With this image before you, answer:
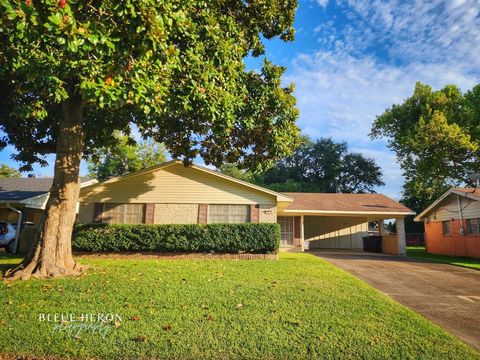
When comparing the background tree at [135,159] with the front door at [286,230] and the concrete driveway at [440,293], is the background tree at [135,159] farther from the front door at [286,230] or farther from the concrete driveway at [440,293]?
the concrete driveway at [440,293]

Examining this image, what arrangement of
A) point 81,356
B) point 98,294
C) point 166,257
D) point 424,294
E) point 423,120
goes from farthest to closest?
point 423,120 → point 166,257 → point 424,294 → point 98,294 → point 81,356

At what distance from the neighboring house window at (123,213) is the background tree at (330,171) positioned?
31625mm

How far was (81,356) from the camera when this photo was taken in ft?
12.8

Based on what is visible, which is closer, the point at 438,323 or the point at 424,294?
the point at 438,323

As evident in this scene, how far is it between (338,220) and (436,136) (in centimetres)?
1053

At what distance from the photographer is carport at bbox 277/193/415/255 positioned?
20500mm

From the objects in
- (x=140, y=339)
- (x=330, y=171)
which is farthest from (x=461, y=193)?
(x=330, y=171)

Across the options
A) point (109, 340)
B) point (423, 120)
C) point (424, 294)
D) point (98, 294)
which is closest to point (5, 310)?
point (98, 294)

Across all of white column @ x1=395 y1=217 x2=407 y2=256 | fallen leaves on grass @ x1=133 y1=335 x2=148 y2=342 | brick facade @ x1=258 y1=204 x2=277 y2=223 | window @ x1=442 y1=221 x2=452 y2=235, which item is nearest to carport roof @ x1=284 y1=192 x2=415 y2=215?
white column @ x1=395 y1=217 x2=407 y2=256

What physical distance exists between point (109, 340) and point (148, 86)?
13.5 ft

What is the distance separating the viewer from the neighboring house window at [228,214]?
16062 mm

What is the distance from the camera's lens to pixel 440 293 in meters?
7.88

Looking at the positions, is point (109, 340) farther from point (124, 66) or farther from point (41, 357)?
point (124, 66)

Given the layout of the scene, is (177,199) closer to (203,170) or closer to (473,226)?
(203,170)
